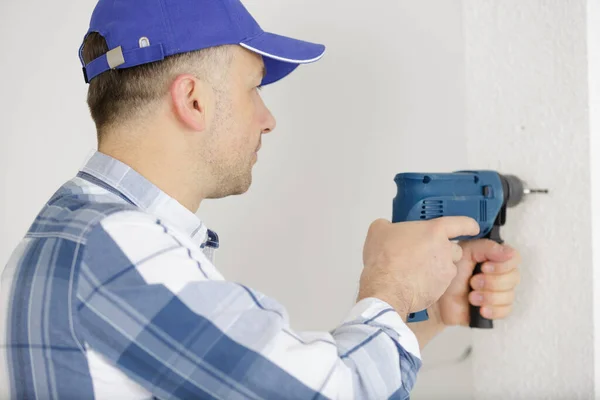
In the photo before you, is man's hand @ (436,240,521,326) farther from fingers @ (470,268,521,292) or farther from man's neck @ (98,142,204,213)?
man's neck @ (98,142,204,213)

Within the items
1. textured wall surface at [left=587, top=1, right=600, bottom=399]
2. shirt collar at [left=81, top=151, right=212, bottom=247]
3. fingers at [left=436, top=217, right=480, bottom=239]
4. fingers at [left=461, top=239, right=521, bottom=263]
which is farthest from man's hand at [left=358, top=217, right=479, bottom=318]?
shirt collar at [left=81, top=151, right=212, bottom=247]

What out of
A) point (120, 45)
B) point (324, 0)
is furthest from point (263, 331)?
point (324, 0)

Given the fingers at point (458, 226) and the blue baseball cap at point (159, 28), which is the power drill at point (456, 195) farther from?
the blue baseball cap at point (159, 28)

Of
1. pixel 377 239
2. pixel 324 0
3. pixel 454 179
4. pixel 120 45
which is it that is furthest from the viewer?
pixel 324 0

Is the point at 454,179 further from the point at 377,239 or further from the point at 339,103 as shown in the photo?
the point at 339,103

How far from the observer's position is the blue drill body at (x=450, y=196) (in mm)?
1207

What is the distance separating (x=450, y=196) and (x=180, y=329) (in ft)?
2.18

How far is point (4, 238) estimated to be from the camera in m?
1.77

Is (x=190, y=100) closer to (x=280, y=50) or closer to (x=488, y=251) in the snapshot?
(x=280, y=50)

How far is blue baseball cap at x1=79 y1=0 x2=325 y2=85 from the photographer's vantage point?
99cm

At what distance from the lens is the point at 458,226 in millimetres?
1184

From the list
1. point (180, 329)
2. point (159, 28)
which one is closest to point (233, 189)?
point (159, 28)

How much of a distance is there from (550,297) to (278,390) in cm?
67

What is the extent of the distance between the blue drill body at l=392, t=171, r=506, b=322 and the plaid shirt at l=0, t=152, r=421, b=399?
424 mm
